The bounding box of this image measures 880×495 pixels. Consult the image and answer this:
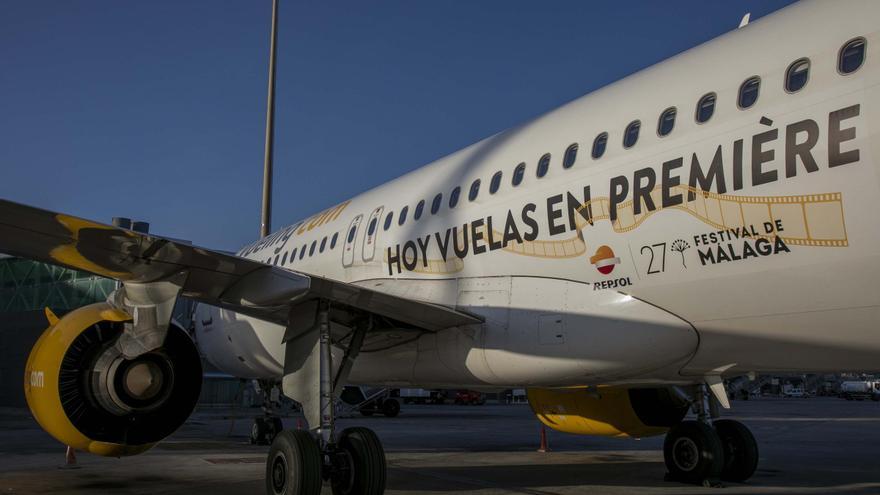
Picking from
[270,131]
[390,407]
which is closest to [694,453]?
[270,131]

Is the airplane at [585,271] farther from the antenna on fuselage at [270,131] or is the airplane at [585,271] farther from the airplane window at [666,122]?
the antenna on fuselage at [270,131]

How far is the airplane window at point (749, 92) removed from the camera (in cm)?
546

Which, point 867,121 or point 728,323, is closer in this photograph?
point 867,121

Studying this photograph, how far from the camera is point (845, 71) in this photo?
4887 millimetres

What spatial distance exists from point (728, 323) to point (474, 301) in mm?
2591

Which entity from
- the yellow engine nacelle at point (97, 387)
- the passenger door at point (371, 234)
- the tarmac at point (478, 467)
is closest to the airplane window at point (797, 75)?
the tarmac at point (478, 467)

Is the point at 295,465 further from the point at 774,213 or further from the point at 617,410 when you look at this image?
the point at 617,410

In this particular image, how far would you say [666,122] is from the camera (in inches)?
240

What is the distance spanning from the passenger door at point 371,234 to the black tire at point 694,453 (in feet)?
14.4

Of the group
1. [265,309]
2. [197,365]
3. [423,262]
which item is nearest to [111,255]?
[265,309]

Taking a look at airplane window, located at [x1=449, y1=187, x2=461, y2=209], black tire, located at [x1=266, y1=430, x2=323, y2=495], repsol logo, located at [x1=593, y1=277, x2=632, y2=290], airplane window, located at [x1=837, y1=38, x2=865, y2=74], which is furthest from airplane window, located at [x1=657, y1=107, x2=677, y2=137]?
black tire, located at [x1=266, y1=430, x2=323, y2=495]

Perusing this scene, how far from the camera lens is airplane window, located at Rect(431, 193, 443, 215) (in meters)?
8.60

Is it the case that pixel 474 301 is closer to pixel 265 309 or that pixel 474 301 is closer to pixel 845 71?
pixel 265 309

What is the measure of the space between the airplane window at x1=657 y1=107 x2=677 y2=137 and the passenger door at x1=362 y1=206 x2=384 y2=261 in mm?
4434
